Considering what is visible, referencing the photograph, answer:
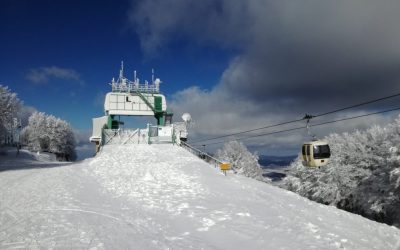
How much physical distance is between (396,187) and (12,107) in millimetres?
48305

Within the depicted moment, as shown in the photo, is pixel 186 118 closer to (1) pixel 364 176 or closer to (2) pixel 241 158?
(1) pixel 364 176

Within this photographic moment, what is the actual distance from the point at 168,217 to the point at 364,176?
30.9 metres

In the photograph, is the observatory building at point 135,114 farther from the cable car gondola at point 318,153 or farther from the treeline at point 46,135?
the treeline at point 46,135

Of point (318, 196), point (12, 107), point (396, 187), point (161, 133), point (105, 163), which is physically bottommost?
point (318, 196)

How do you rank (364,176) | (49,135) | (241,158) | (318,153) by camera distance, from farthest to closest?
(49,135)
(241,158)
(364,176)
(318,153)

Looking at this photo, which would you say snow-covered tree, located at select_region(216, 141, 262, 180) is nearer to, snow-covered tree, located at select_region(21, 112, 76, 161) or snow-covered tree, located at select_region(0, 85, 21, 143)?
snow-covered tree, located at select_region(0, 85, 21, 143)

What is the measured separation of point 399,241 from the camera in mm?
9852

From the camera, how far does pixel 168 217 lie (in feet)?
36.7

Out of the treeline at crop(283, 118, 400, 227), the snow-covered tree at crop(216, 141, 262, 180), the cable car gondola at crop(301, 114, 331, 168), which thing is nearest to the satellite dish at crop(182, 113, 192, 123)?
the treeline at crop(283, 118, 400, 227)

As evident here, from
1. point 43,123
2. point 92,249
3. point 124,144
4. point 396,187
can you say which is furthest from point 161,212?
point 43,123

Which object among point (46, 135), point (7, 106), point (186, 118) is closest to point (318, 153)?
point (186, 118)

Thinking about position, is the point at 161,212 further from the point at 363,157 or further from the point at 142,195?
the point at 363,157

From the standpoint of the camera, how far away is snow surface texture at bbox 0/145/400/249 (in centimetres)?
879

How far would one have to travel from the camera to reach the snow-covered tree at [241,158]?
57406 millimetres
